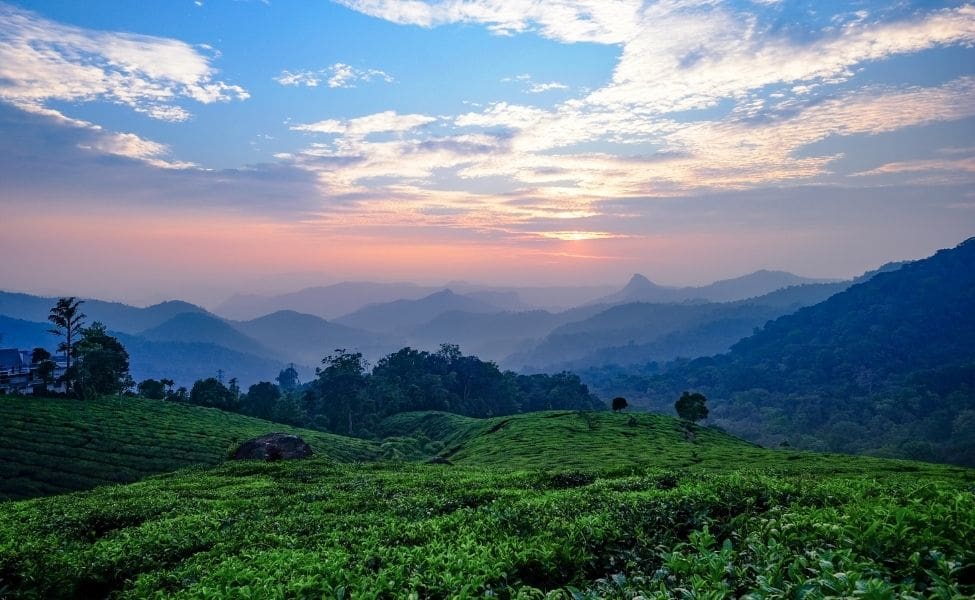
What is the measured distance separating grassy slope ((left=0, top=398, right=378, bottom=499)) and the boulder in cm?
643

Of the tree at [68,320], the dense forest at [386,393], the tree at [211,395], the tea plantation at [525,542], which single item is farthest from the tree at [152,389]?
the tea plantation at [525,542]

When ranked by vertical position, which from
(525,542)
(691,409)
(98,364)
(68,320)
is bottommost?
(691,409)

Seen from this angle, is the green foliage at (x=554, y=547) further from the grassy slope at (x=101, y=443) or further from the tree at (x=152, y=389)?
the tree at (x=152, y=389)

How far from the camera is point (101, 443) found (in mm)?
52750

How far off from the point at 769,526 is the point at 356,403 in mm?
122063

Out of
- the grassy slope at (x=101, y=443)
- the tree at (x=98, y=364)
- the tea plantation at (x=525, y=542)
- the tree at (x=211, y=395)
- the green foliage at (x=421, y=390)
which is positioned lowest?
the green foliage at (x=421, y=390)

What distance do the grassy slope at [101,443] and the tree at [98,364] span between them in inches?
363

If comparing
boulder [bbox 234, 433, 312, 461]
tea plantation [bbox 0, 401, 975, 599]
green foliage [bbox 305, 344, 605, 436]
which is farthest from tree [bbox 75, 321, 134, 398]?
tea plantation [bbox 0, 401, 975, 599]

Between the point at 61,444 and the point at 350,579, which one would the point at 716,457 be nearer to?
the point at 350,579

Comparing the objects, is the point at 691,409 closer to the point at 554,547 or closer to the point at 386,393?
the point at 386,393

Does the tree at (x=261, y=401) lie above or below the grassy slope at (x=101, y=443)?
below

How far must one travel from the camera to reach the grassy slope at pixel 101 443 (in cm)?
4450

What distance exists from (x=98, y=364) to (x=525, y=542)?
3792 inches

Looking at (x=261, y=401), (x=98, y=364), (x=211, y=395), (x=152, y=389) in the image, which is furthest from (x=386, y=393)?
(x=98, y=364)
